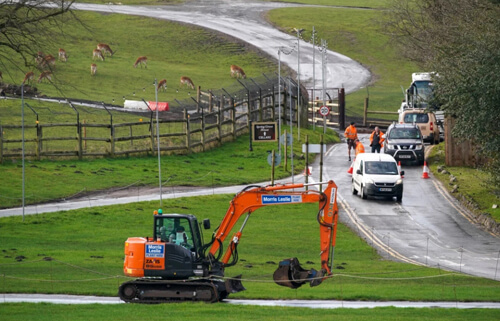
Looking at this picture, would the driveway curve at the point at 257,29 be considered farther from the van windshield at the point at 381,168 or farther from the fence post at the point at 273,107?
the van windshield at the point at 381,168

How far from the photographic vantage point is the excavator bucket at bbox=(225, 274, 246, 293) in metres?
24.0

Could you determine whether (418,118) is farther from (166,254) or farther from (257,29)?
(257,29)

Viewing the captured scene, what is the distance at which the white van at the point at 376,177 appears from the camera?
41.8 metres

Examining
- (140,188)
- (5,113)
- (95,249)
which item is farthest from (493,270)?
(5,113)

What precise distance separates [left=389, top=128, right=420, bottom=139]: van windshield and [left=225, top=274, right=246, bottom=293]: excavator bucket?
2829 centimetres

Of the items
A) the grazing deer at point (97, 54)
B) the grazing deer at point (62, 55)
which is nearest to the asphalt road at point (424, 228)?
the grazing deer at point (62, 55)

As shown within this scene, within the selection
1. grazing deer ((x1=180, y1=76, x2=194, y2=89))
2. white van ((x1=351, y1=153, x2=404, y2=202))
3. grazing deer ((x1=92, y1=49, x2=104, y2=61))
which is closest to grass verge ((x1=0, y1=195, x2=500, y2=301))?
white van ((x1=351, y1=153, x2=404, y2=202))

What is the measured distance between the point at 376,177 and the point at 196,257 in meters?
19.4

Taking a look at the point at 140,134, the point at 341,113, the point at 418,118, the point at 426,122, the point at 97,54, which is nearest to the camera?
the point at 140,134

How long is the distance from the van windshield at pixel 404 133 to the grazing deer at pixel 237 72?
29801 millimetres

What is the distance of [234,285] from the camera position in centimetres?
2430

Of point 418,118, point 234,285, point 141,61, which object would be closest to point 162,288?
point 234,285

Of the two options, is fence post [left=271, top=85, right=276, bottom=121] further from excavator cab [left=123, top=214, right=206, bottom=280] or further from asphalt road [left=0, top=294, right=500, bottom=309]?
excavator cab [left=123, top=214, right=206, bottom=280]

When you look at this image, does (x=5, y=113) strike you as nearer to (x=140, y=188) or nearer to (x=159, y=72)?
(x=140, y=188)
